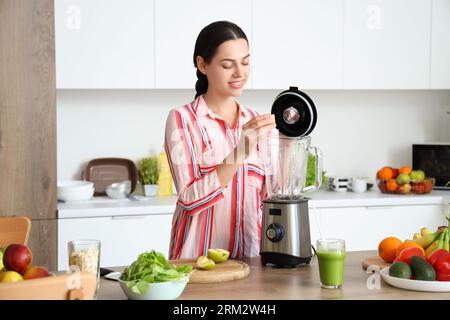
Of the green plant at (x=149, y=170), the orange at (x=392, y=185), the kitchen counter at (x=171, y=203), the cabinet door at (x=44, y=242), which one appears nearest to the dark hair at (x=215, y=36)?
the kitchen counter at (x=171, y=203)

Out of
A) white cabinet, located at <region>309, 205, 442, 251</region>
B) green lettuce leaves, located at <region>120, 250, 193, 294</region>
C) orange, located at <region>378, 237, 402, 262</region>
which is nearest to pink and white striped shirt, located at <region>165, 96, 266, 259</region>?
orange, located at <region>378, 237, 402, 262</region>

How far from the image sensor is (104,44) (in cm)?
408

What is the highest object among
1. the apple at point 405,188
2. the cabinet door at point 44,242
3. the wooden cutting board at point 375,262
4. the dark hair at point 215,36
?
the dark hair at point 215,36

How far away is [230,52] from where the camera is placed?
254 cm

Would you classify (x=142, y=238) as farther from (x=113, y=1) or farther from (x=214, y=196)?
(x=214, y=196)

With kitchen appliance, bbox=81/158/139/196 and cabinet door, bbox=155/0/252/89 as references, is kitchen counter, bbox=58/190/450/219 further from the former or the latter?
cabinet door, bbox=155/0/252/89

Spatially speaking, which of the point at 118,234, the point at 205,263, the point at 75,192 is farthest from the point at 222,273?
the point at 75,192

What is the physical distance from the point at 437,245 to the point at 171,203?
2096 millimetres

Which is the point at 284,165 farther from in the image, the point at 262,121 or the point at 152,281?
the point at 152,281

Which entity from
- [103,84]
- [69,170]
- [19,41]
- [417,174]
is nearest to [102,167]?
[69,170]

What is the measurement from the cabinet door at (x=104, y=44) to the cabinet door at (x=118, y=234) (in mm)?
755

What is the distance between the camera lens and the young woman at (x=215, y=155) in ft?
8.21

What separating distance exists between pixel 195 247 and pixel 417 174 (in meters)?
2.23

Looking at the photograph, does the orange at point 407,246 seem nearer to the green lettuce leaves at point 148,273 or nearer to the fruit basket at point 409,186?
the green lettuce leaves at point 148,273
